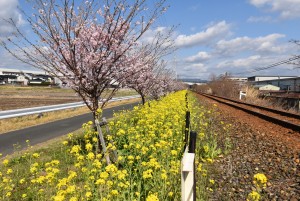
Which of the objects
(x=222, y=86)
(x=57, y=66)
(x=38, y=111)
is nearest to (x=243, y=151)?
(x=57, y=66)

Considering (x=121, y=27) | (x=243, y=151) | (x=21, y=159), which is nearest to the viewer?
(x=121, y=27)

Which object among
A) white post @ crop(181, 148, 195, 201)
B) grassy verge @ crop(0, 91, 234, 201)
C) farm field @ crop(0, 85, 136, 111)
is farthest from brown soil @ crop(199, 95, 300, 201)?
farm field @ crop(0, 85, 136, 111)

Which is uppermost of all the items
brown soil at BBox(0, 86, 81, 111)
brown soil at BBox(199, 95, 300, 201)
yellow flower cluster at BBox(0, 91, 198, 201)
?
yellow flower cluster at BBox(0, 91, 198, 201)

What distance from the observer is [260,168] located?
668 cm

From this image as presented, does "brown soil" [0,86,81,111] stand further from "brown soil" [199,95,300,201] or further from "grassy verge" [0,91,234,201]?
"brown soil" [199,95,300,201]

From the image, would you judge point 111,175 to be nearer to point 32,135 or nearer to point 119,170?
point 119,170

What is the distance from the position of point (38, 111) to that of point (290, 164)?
56.5ft

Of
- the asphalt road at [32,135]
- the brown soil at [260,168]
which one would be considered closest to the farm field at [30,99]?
the asphalt road at [32,135]

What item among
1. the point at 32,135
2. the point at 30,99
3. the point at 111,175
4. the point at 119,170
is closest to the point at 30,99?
the point at 30,99

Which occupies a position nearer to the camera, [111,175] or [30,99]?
[111,175]

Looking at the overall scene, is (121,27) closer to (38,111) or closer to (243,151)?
(243,151)

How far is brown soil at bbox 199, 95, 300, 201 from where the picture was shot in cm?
542

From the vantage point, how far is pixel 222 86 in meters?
62.9

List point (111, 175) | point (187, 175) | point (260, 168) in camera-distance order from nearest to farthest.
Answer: point (187, 175) < point (111, 175) < point (260, 168)
